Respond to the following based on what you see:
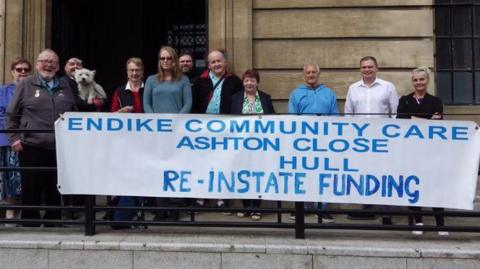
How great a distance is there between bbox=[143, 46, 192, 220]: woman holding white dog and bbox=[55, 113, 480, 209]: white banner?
2.92 ft

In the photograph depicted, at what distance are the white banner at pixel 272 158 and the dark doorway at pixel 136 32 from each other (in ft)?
20.1

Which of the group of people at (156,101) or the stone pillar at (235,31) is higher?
the stone pillar at (235,31)

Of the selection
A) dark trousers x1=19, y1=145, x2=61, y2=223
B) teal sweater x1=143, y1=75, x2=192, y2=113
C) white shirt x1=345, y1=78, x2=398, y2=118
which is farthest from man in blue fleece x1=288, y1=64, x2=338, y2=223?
dark trousers x1=19, y1=145, x2=61, y2=223

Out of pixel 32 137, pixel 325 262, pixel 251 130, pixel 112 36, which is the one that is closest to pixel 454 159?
pixel 325 262

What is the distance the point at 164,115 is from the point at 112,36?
758 cm

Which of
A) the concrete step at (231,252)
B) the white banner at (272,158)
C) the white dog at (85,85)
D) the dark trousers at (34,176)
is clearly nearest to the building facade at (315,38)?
the white dog at (85,85)

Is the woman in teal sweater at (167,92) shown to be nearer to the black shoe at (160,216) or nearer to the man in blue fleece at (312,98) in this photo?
the black shoe at (160,216)

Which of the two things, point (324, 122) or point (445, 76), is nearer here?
point (324, 122)

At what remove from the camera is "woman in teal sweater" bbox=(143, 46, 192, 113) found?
545 centimetres

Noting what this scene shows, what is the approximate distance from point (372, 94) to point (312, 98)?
735mm

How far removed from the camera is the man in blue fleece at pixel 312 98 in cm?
602

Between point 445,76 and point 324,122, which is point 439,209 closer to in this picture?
point 324,122

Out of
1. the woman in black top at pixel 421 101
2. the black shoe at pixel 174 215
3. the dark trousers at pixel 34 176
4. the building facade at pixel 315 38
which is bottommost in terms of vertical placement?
the black shoe at pixel 174 215

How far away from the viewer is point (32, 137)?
5.11m
